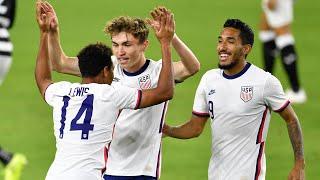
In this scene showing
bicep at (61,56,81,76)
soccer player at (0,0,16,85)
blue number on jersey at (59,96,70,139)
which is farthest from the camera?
soccer player at (0,0,16,85)

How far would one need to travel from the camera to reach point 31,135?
1465 cm

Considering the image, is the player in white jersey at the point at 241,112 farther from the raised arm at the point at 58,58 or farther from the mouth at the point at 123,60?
the raised arm at the point at 58,58

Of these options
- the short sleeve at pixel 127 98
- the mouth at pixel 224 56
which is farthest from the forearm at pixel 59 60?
the mouth at pixel 224 56

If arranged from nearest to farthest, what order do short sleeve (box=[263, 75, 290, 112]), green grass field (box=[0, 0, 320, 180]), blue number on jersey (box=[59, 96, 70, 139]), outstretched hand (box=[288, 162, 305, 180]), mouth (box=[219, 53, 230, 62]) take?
blue number on jersey (box=[59, 96, 70, 139])
outstretched hand (box=[288, 162, 305, 180])
short sleeve (box=[263, 75, 290, 112])
mouth (box=[219, 53, 230, 62])
green grass field (box=[0, 0, 320, 180])

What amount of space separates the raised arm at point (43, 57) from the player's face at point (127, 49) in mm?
603

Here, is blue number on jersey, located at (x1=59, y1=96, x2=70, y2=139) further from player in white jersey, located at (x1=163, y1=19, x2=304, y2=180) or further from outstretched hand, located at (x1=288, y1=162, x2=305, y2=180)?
outstretched hand, located at (x1=288, y1=162, x2=305, y2=180)

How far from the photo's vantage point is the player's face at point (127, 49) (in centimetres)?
907

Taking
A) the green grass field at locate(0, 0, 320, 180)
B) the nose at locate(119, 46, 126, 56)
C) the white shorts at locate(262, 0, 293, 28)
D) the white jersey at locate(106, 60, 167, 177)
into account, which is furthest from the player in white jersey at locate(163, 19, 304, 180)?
the white shorts at locate(262, 0, 293, 28)

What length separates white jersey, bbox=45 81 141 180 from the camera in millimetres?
8305

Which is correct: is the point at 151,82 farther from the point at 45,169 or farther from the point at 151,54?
the point at 151,54

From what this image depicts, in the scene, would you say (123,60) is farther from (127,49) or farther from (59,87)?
(59,87)

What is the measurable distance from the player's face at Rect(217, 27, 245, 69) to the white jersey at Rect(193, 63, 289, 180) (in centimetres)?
14

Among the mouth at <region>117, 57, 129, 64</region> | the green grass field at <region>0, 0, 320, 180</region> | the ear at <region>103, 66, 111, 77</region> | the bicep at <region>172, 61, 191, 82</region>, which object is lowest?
the green grass field at <region>0, 0, 320, 180</region>

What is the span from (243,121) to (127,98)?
3.35 feet
